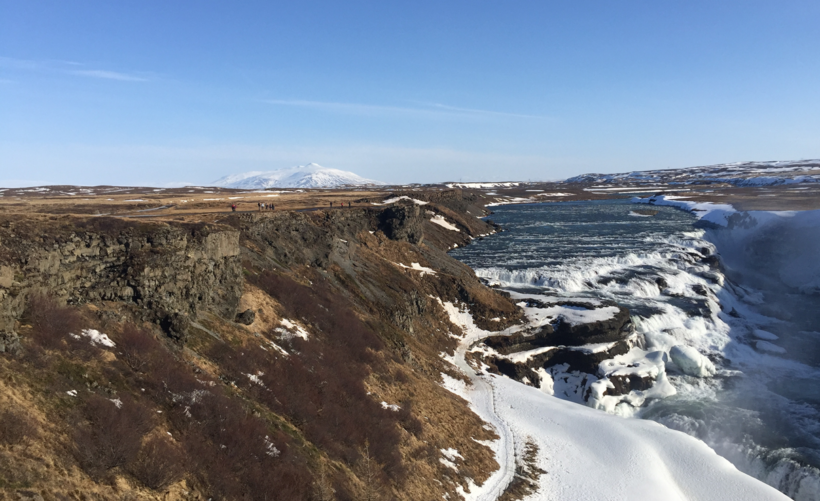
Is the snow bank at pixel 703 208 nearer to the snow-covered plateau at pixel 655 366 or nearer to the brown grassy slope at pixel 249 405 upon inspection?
the snow-covered plateau at pixel 655 366

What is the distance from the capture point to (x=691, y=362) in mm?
38750

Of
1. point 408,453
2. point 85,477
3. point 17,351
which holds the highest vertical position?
point 17,351

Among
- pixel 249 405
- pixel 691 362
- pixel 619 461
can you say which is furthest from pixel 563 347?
pixel 249 405

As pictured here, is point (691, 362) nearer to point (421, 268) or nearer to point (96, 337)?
point (421, 268)

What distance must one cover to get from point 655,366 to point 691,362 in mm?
3839

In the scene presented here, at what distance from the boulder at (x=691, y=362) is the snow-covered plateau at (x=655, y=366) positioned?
0.34ft

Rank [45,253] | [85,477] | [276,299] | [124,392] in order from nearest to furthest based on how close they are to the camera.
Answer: [85,477], [124,392], [45,253], [276,299]

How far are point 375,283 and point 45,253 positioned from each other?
28.3 metres

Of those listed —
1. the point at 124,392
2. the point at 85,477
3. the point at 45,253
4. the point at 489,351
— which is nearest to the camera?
the point at 85,477

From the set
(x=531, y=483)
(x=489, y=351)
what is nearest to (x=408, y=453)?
(x=531, y=483)

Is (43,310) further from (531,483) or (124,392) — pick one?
(531,483)

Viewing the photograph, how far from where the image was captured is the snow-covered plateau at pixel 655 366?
25.0m

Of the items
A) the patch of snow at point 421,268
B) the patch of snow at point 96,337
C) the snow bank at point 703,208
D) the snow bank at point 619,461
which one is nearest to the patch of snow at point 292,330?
the patch of snow at point 96,337

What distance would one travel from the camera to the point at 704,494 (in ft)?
76.9
